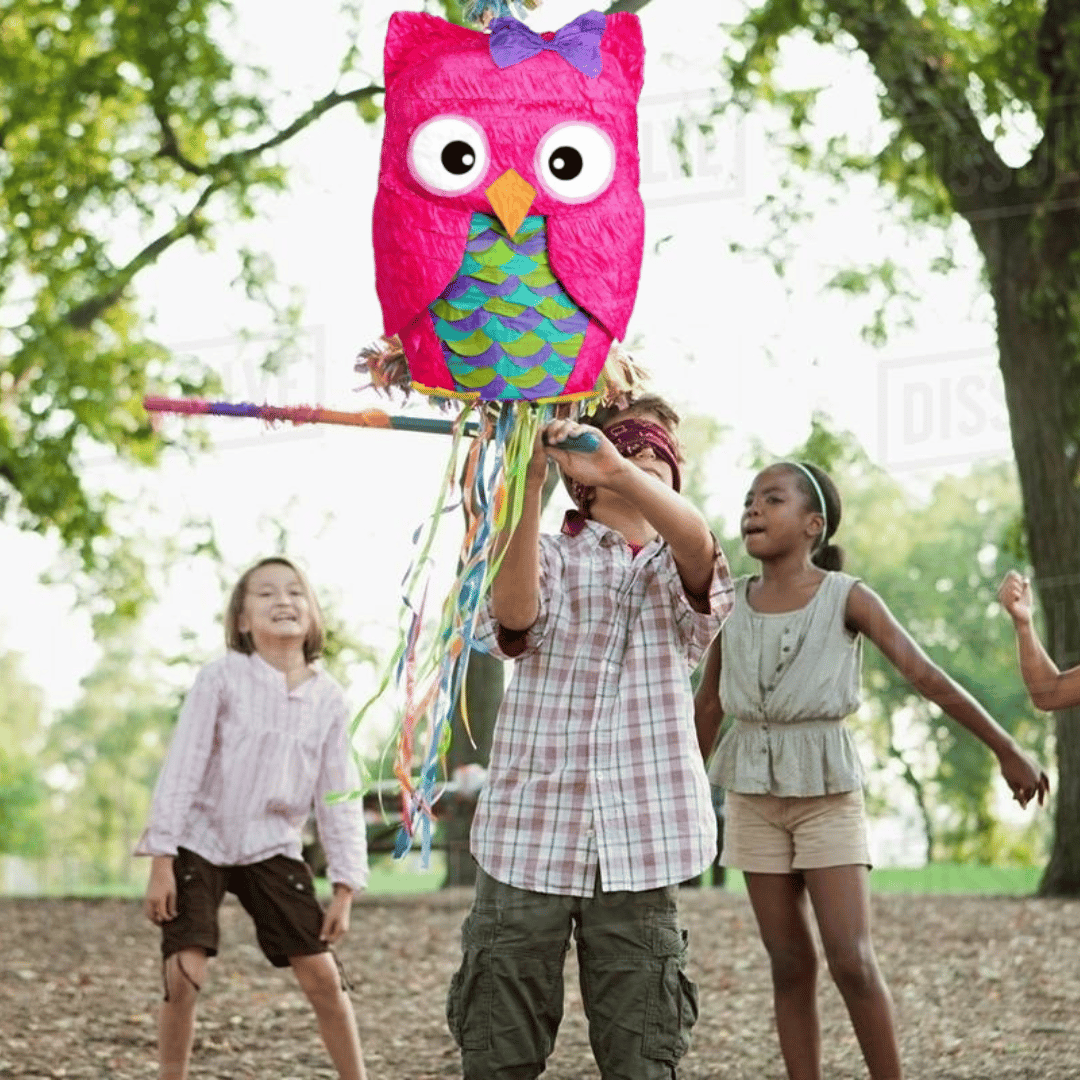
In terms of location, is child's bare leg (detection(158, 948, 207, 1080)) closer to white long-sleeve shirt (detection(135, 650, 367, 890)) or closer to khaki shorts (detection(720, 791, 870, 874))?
white long-sleeve shirt (detection(135, 650, 367, 890))

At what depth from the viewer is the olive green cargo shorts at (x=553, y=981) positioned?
8.62 ft

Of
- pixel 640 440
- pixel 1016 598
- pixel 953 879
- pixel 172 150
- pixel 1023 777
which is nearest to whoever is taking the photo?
pixel 640 440

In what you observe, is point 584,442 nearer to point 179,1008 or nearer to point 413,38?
point 413,38

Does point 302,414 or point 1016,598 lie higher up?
point 302,414

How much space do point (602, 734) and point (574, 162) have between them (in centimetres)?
88

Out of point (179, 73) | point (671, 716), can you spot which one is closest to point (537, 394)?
point (671, 716)

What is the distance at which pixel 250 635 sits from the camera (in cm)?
420

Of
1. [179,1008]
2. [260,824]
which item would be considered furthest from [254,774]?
[179,1008]

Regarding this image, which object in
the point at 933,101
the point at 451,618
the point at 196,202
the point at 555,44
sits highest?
the point at 196,202

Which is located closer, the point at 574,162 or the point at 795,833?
the point at 574,162

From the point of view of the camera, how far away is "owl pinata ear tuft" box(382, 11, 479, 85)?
2693mm

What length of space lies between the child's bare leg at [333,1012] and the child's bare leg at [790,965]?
3.10 feet

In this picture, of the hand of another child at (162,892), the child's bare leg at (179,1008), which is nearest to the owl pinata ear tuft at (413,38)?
the hand of another child at (162,892)

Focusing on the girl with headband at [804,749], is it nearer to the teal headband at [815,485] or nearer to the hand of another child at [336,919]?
the teal headband at [815,485]
